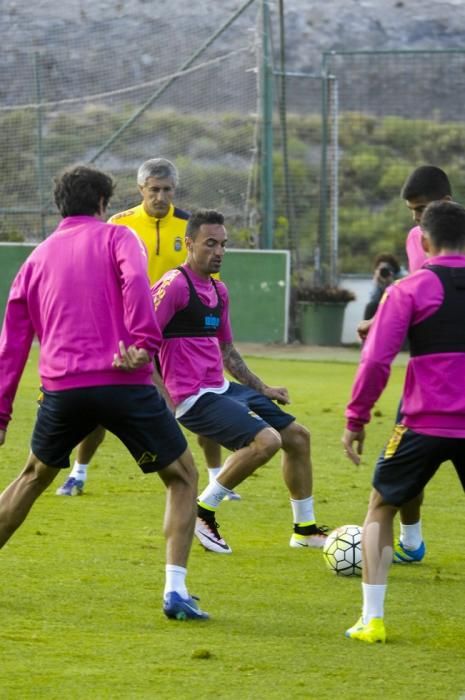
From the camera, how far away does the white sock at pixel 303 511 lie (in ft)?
29.5

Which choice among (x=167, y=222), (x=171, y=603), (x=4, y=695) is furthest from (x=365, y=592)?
(x=167, y=222)

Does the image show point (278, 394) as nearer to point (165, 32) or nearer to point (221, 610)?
point (221, 610)

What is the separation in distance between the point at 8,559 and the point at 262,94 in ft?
65.9

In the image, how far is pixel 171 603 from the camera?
22.8 feet

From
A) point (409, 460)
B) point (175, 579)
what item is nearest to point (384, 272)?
point (175, 579)

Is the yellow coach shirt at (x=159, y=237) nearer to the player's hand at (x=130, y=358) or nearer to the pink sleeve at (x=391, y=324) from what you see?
the player's hand at (x=130, y=358)

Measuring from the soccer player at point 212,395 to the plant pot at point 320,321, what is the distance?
17979 millimetres

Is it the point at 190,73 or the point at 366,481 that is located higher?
the point at 190,73

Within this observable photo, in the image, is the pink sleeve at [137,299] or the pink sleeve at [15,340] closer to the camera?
A: the pink sleeve at [137,299]

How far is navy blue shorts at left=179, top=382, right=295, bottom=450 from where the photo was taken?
8.73m

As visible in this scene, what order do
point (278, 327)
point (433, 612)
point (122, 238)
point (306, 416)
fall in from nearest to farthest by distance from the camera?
point (122, 238) → point (433, 612) → point (306, 416) → point (278, 327)

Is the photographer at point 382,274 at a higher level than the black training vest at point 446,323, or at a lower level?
lower

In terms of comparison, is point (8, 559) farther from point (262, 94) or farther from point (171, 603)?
point (262, 94)

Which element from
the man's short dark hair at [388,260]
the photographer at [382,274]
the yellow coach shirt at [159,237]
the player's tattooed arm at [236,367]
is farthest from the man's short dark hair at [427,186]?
the man's short dark hair at [388,260]
